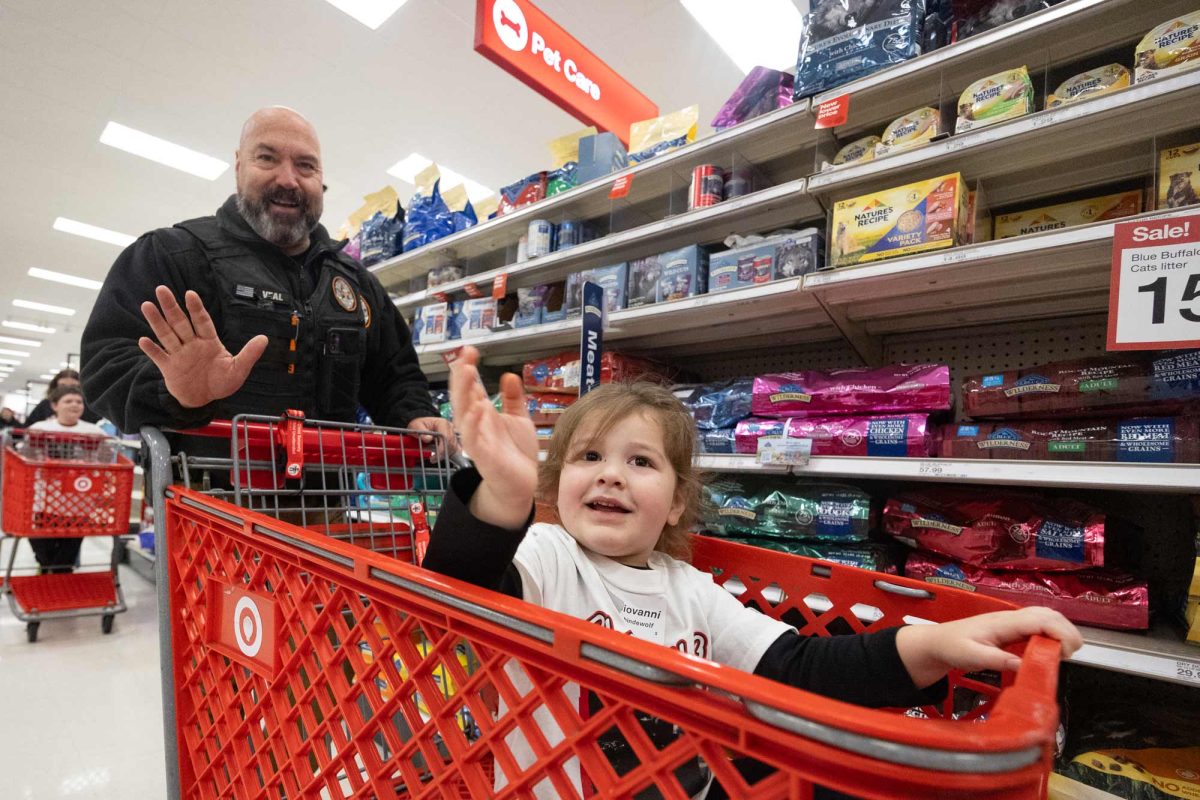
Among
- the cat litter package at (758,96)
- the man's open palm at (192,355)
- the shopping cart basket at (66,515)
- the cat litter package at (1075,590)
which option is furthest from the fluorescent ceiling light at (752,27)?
A: the shopping cart basket at (66,515)

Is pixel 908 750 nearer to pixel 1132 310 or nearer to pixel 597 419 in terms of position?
pixel 597 419

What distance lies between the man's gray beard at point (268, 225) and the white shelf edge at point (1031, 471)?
1.45 meters

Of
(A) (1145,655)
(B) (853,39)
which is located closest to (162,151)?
(B) (853,39)

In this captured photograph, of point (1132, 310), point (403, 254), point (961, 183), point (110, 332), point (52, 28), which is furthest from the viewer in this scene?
point (52, 28)

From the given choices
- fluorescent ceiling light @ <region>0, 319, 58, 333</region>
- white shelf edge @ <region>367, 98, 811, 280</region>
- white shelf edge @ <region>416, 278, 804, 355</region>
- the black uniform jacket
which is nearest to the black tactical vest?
the black uniform jacket

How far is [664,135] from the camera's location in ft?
7.61

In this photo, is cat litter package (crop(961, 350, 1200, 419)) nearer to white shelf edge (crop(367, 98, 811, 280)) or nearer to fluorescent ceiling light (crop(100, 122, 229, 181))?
white shelf edge (crop(367, 98, 811, 280))

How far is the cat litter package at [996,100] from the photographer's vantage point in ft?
4.86

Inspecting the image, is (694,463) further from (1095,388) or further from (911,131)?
(911,131)

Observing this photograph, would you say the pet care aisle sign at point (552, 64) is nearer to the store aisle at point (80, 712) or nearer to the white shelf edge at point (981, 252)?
the white shelf edge at point (981, 252)

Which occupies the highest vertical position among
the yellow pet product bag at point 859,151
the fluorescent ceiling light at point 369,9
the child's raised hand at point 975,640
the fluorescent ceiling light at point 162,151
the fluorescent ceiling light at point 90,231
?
the fluorescent ceiling light at point 369,9

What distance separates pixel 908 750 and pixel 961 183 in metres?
1.63

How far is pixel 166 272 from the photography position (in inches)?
54.4

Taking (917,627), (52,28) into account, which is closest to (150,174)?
(52,28)
